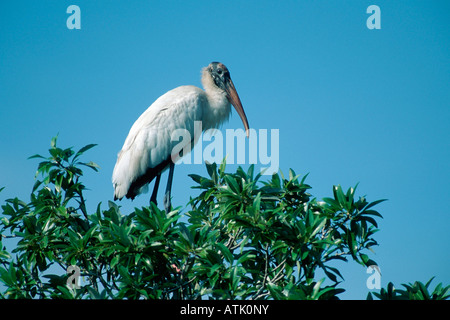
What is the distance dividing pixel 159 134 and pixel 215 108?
3.66 ft

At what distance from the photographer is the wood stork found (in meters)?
7.46

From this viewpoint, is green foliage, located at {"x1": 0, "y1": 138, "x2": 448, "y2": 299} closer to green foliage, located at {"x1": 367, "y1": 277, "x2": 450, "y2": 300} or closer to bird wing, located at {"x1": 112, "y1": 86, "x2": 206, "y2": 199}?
green foliage, located at {"x1": 367, "y1": 277, "x2": 450, "y2": 300}

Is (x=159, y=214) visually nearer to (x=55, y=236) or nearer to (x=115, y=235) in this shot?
(x=115, y=235)

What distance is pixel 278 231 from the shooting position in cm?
429

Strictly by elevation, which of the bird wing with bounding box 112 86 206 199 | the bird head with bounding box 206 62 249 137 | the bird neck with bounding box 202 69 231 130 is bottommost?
the bird wing with bounding box 112 86 206 199

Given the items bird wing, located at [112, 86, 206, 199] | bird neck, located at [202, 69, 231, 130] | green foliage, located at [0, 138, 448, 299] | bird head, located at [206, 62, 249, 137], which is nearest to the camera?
green foliage, located at [0, 138, 448, 299]

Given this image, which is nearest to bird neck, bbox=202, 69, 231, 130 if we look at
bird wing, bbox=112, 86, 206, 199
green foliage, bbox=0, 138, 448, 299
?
bird wing, bbox=112, 86, 206, 199

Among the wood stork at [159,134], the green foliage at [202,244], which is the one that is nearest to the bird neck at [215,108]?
the wood stork at [159,134]

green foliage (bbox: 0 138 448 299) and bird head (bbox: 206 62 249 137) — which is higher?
bird head (bbox: 206 62 249 137)

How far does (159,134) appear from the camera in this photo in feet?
24.9

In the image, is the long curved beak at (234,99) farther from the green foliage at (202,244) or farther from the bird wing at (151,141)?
the green foliage at (202,244)

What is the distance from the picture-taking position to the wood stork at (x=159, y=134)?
7457mm

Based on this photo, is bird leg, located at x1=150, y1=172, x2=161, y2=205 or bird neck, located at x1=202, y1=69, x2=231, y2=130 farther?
bird neck, located at x1=202, y1=69, x2=231, y2=130
